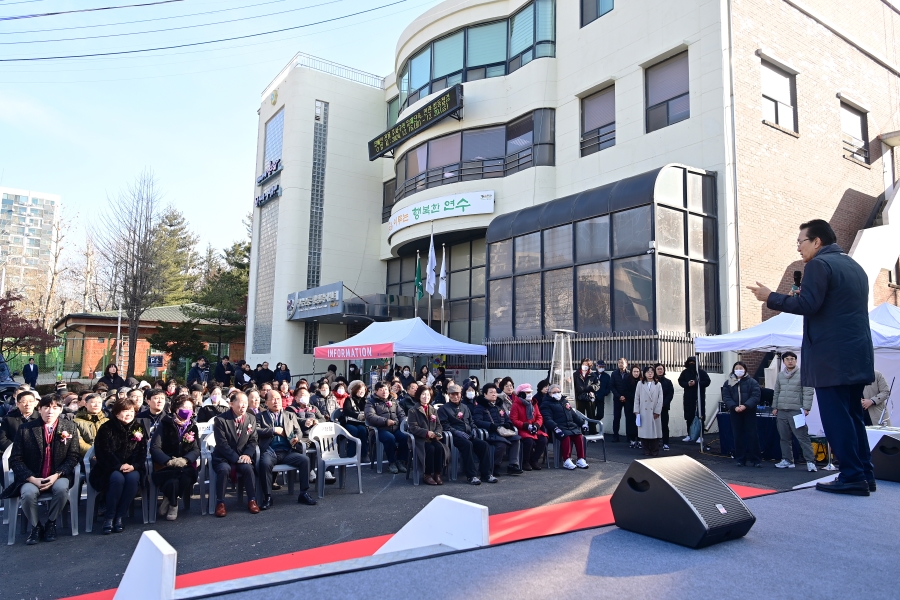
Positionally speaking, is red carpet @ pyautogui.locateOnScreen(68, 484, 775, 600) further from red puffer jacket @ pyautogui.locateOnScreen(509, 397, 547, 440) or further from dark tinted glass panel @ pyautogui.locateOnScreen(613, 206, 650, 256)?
dark tinted glass panel @ pyautogui.locateOnScreen(613, 206, 650, 256)

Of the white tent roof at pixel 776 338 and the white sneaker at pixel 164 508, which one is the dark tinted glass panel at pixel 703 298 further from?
the white sneaker at pixel 164 508

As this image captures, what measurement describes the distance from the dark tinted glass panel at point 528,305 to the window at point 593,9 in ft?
26.7

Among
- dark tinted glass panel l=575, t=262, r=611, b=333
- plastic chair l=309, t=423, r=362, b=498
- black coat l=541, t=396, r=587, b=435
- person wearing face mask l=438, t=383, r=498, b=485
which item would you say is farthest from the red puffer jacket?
dark tinted glass panel l=575, t=262, r=611, b=333

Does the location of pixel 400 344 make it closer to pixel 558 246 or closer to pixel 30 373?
pixel 558 246

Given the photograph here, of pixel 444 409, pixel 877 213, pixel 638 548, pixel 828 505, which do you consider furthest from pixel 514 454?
pixel 877 213

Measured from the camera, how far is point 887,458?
14.9 feet

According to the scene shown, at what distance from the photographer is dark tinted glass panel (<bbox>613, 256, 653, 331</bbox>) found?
46.7 ft

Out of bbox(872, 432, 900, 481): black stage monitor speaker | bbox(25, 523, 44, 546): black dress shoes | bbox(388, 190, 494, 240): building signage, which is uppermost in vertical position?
bbox(388, 190, 494, 240): building signage

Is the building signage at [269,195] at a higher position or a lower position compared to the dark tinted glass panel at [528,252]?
higher

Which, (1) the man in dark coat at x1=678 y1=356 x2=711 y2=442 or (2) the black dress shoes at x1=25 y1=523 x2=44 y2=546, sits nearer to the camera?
(2) the black dress shoes at x1=25 y1=523 x2=44 y2=546

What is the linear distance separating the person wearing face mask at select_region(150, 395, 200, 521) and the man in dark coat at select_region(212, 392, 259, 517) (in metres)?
0.27

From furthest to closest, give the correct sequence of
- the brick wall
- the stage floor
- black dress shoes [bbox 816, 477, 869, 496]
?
1. the brick wall
2. black dress shoes [bbox 816, 477, 869, 496]
3. the stage floor

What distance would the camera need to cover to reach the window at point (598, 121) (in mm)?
18016

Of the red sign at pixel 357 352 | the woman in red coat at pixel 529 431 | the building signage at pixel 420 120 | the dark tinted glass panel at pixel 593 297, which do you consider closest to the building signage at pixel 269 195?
the building signage at pixel 420 120
